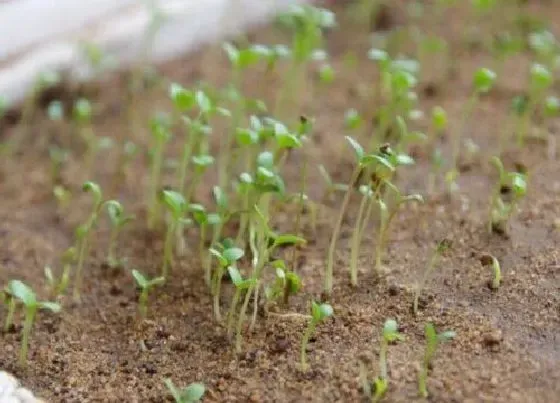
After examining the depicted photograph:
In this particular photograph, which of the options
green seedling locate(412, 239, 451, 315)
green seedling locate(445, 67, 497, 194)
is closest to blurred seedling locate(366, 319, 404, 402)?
green seedling locate(412, 239, 451, 315)

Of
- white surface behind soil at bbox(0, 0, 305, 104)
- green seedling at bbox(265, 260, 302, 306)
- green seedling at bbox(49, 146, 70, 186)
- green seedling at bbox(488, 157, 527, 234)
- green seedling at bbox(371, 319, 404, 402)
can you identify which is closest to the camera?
green seedling at bbox(371, 319, 404, 402)

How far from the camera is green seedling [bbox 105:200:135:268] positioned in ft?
4.89

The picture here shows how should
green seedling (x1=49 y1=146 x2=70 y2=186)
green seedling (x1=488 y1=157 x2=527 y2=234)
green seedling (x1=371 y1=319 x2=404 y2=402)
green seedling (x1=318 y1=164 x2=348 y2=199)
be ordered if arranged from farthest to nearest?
green seedling (x1=49 y1=146 x2=70 y2=186), green seedling (x1=318 y1=164 x2=348 y2=199), green seedling (x1=488 y1=157 x2=527 y2=234), green seedling (x1=371 y1=319 x2=404 y2=402)

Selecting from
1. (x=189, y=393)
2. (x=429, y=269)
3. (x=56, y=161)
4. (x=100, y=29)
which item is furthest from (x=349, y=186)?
(x=100, y=29)

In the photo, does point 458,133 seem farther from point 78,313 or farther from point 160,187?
point 78,313

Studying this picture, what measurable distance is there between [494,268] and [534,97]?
0.52 meters

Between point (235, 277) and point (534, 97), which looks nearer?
point (235, 277)

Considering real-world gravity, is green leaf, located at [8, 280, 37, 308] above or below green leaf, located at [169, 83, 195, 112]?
below

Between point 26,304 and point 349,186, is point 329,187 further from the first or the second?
point 26,304

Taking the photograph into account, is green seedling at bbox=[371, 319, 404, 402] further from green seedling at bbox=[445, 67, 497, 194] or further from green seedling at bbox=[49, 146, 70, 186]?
green seedling at bbox=[49, 146, 70, 186]

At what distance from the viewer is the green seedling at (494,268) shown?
54.6 inches

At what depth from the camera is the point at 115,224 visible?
1579mm

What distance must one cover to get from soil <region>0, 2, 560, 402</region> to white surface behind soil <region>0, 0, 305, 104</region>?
0.86 feet

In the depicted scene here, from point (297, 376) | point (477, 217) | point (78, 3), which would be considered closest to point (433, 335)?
point (297, 376)
